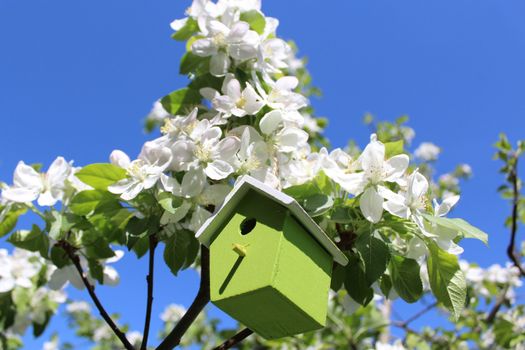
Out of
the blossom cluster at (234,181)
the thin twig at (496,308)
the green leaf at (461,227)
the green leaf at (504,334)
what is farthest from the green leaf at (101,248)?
the thin twig at (496,308)

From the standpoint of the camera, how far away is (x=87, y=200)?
153cm

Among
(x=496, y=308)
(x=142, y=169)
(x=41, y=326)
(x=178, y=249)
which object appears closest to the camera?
(x=142, y=169)

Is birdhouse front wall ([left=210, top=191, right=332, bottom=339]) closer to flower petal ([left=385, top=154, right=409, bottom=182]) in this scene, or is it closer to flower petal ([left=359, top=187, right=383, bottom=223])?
flower petal ([left=359, top=187, right=383, bottom=223])

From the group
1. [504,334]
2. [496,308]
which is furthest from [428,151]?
[504,334]

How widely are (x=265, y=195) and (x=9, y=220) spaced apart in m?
0.95

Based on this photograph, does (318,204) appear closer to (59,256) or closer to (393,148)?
(393,148)

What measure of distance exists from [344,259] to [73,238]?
0.89m

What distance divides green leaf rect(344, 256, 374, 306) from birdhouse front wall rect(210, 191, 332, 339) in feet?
0.48

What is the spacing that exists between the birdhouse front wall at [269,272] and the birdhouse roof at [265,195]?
1cm

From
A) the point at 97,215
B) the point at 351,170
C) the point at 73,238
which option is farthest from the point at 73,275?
the point at 351,170

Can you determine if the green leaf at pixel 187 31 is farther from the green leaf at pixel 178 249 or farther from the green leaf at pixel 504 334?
the green leaf at pixel 504 334

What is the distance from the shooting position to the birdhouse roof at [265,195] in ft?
3.81

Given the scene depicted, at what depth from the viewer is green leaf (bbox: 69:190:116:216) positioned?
151 cm

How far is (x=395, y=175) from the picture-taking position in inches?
53.8
